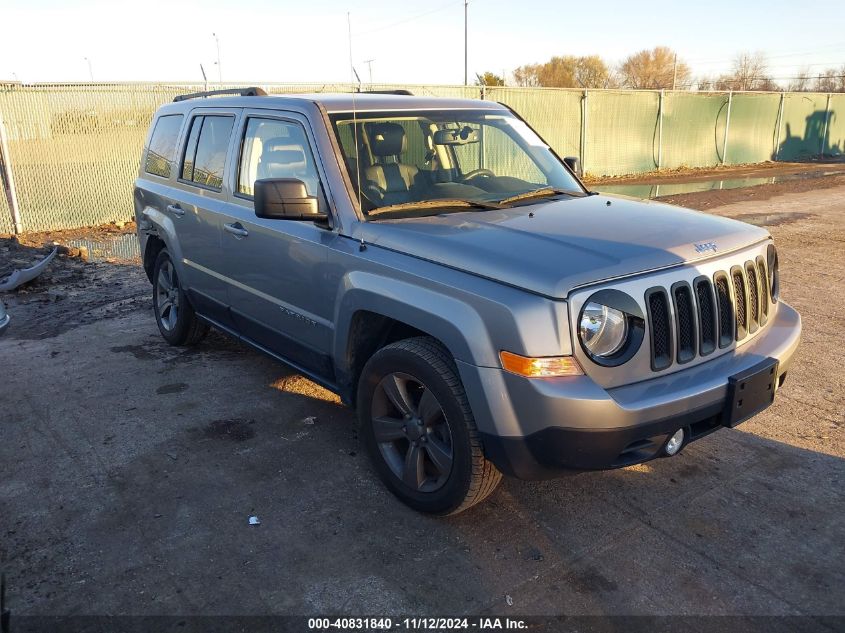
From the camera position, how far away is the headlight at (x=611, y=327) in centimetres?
283

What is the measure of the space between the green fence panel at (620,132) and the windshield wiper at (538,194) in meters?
15.4

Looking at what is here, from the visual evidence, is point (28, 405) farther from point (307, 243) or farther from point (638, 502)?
point (638, 502)

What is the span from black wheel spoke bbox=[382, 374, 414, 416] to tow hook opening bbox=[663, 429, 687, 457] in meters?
1.15

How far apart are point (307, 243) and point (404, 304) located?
90cm

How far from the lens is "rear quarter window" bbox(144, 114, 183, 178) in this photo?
5.55 metres

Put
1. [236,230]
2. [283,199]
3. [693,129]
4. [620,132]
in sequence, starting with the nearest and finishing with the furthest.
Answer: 1. [283,199]
2. [236,230]
3. [620,132]
4. [693,129]

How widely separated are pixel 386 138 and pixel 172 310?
287cm

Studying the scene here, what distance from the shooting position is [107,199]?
12.6 m

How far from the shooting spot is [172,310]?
5.99 meters

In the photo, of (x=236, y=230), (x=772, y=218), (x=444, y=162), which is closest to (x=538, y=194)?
(x=444, y=162)

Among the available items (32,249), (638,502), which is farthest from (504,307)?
(32,249)

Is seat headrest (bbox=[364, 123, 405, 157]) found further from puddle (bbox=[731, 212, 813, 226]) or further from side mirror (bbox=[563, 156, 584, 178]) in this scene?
puddle (bbox=[731, 212, 813, 226])

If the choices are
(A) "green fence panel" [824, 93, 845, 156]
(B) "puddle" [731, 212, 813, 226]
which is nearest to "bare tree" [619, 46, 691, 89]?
(A) "green fence panel" [824, 93, 845, 156]

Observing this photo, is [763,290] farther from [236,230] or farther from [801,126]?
[801,126]
